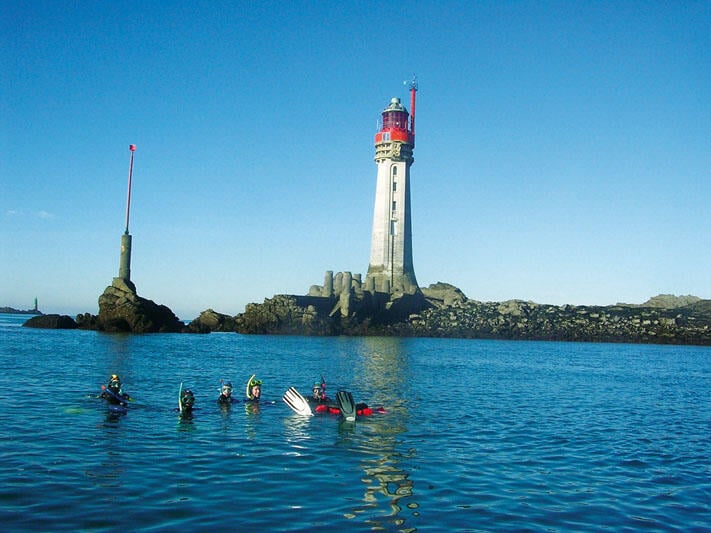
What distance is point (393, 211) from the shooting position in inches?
4422

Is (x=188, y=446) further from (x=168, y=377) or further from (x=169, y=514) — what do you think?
(x=168, y=377)

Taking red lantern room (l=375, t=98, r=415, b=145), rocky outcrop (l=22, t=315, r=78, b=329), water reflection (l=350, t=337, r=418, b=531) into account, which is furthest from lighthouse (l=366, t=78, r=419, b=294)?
water reflection (l=350, t=337, r=418, b=531)

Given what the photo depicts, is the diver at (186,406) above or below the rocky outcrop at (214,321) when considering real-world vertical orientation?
below

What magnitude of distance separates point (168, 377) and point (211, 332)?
77.9 m

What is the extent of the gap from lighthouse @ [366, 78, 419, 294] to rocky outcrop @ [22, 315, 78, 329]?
5086cm

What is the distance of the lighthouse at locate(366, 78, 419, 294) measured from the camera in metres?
112

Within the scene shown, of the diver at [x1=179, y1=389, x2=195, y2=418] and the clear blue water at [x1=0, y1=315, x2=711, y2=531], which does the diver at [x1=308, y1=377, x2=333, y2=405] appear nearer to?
the clear blue water at [x1=0, y1=315, x2=711, y2=531]

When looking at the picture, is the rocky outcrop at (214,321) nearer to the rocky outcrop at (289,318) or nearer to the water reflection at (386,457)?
the rocky outcrop at (289,318)

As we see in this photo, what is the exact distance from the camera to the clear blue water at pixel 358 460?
13.9 meters

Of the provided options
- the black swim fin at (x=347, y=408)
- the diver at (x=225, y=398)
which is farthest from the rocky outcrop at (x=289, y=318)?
the black swim fin at (x=347, y=408)

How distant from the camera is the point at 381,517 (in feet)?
45.5

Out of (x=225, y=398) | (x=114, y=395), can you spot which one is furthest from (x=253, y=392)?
(x=114, y=395)

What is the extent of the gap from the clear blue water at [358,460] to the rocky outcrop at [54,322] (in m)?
75.2

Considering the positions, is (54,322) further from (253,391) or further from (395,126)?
(253,391)
